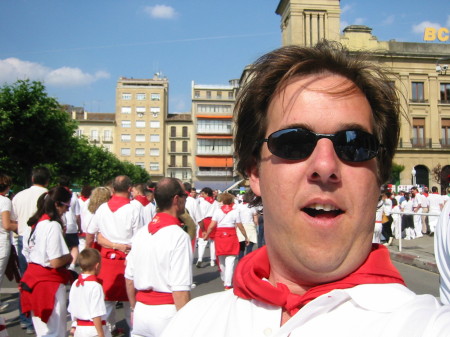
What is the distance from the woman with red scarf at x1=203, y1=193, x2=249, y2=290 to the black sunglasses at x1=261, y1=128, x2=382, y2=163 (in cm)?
790

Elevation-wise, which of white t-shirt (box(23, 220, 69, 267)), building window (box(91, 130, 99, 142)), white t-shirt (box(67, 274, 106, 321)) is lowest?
white t-shirt (box(67, 274, 106, 321))

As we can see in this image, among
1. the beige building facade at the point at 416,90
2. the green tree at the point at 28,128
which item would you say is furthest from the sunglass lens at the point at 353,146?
the beige building facade at the point at 416,90

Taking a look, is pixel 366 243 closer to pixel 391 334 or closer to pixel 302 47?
pixel 391 334

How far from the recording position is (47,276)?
5160mm

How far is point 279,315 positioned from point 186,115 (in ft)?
328

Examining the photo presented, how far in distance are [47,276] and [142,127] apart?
9152 cm

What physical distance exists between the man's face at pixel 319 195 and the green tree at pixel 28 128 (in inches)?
1014

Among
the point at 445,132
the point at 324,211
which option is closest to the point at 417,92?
the point at 445,132

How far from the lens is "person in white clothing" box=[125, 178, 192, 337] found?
411cm

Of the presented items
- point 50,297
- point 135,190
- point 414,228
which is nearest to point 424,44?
point 414,228

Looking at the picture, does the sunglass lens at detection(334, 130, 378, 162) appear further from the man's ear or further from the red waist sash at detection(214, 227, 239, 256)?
the red waist sash at detection(214, 227, 239, 256)

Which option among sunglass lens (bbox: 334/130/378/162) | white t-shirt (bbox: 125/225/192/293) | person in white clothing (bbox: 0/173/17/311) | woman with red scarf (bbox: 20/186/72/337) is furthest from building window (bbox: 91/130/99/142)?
sunglass lens (bbox: 334/130/378/162)

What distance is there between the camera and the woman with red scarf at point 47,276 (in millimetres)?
5066

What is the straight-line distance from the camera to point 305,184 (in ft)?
4.47
